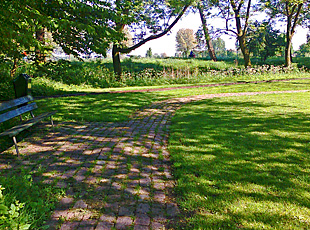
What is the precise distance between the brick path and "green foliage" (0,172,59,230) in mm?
143

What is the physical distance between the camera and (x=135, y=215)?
280 cm

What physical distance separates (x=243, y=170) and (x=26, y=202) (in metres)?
3.03

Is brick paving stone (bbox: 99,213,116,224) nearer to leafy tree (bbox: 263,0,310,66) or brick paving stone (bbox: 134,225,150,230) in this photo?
brick paving stone (bbox: 134,225,150,230)

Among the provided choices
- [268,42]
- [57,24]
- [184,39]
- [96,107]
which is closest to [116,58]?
[96,107]

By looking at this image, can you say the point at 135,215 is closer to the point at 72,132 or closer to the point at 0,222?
the point at 0,222

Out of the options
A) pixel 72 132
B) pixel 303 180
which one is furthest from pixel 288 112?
pixel 72 132

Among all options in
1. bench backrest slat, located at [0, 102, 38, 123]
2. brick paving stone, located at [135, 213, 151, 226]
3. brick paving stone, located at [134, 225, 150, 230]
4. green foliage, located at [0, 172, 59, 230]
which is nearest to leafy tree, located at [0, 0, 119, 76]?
bench backrest slat, located at [0, 102, 38, 123]

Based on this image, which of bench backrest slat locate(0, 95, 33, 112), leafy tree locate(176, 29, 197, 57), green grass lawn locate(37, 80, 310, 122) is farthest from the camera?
leafy tree locate(176, 29, 197, 57)

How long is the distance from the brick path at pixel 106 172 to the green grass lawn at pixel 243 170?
0.32 m

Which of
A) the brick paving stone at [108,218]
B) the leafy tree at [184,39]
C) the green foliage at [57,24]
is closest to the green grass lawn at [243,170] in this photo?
the brick paving stone at [108,218]

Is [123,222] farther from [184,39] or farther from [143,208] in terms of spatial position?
[184,39]

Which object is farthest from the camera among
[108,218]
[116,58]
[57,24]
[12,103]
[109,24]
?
[116,58]

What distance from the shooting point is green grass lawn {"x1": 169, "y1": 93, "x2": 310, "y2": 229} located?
8.89 ft

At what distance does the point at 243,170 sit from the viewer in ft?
12.5
